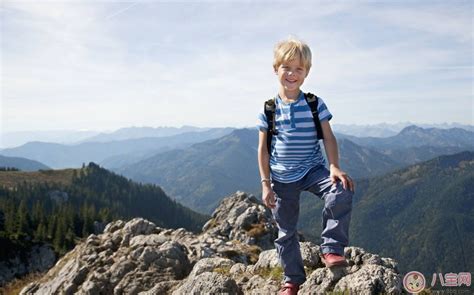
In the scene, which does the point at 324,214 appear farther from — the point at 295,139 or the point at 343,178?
the point at 295,139

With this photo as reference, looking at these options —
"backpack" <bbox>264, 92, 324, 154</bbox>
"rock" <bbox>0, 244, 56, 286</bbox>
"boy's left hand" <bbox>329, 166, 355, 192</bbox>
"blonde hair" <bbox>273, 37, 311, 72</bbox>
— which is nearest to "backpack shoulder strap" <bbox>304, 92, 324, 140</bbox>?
"backpack" <bbox>264, 92, 324, 154</bbox>

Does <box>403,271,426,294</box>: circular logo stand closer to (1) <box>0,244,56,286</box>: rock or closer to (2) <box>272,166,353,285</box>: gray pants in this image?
(2) <box>272,166,353,285</box>: gray pants

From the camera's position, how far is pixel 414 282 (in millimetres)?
8320

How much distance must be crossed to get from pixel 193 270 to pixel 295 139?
9.30m

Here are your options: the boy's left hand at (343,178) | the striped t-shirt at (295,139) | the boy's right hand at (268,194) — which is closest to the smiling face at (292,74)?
the striped t-shirt at (295,139)

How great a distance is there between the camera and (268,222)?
37.0m

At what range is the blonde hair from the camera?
26.3ft

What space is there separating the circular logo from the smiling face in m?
5.05

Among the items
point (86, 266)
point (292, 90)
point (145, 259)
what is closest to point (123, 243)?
point (86, 266)

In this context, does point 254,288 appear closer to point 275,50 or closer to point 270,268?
point 270,268

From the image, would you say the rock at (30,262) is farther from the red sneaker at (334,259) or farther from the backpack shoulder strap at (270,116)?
the red sneaker at (334,259)

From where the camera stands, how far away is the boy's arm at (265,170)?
8.55 metres

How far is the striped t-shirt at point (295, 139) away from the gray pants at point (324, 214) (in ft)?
0.73

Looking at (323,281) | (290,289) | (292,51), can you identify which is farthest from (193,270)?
(292,51)
